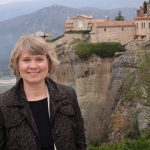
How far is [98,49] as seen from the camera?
4606 centimetres

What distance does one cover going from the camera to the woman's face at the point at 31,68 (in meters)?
5.68

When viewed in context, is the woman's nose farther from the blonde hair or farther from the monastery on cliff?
the monastery on cliff

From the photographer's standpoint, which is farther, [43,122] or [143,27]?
[143,27]

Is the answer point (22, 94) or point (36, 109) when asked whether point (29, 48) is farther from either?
point (36, 109)

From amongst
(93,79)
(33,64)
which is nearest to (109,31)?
(93,79)

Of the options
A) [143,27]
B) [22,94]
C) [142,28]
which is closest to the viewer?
[22,94]

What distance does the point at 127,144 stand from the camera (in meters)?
→ 11.3

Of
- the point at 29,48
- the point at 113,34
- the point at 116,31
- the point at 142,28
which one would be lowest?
the point at 113,34

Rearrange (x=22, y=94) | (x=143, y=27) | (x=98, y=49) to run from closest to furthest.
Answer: (x=22, y=94), (x=98, y=49), (x=143, y=27)

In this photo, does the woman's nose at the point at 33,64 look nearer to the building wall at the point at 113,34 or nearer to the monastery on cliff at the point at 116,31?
the monastery on cliff at the point at 116,31

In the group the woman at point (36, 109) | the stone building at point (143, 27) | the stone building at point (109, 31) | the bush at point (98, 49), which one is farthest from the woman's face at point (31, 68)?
the stone building at point (109, 31)

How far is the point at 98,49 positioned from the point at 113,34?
6745mm

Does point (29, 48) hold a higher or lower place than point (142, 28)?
higher

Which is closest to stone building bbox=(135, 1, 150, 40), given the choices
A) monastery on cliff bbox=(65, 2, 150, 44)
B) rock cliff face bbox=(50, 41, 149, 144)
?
monastery on cliff bbox=(65, 2, 150, 44)
